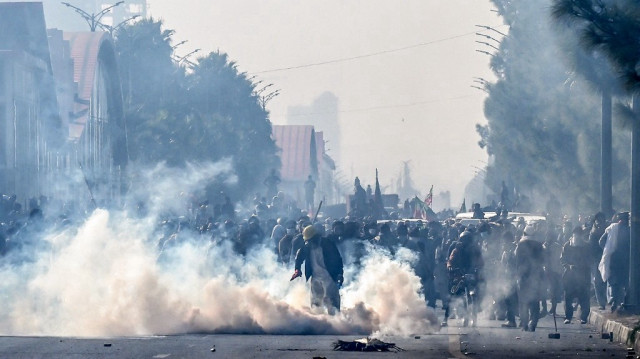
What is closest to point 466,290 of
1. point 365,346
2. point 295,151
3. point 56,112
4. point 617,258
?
point 617,258

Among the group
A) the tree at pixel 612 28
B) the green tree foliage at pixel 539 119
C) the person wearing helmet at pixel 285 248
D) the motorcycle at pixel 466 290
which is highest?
the green tree foliage at pixel 539 119

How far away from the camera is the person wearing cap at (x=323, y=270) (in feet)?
68.7

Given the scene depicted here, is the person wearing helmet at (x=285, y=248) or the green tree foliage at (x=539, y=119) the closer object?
the person wearing helmet at (x=285, y=248)

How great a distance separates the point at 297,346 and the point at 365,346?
947 mm

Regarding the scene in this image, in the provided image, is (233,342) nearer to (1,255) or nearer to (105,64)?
(1,255)

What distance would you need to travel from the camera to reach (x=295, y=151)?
13025 cm

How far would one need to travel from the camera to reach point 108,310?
20.0 metres

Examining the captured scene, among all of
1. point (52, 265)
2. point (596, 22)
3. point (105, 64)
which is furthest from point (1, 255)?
point (105, 64)

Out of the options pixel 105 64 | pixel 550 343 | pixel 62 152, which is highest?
pixel 105 64

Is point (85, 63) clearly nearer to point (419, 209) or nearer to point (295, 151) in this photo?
point (419, 209)

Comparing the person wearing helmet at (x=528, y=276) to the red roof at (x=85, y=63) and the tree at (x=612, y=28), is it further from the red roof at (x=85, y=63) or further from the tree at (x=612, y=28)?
the red roof at (x=85, y=63)

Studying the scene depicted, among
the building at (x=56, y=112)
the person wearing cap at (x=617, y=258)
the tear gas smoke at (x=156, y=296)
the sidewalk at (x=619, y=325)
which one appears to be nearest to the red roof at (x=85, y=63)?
the building at (x=56, y=112)

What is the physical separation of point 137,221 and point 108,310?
11.7 meters

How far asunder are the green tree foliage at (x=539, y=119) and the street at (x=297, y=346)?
18.9m
